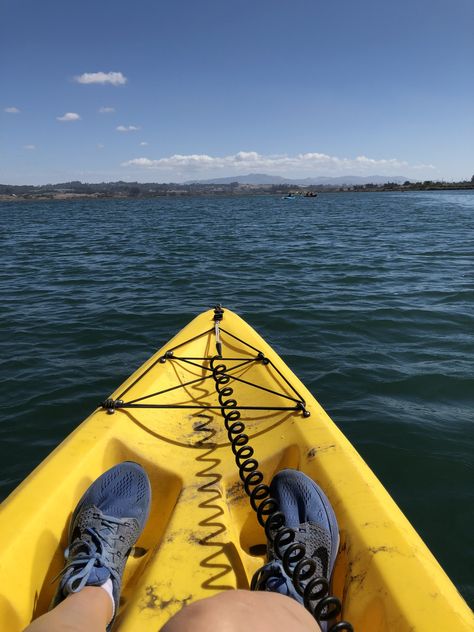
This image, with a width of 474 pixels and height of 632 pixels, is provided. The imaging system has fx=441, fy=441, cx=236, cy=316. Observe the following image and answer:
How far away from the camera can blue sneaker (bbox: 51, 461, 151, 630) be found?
2.08 m

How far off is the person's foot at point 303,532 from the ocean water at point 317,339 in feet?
4.75

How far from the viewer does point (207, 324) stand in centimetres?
566

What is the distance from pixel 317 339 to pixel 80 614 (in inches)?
238

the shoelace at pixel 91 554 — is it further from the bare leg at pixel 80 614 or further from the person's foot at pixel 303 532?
the person's foot at pixel 303 532

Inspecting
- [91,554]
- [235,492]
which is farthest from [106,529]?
[235,492]

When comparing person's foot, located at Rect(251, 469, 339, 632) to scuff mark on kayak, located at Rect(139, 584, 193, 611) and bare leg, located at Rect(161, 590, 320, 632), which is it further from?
scuff mark on kayak, located at Rect(139, 584, 193, 611)

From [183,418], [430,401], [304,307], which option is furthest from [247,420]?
[304,307]

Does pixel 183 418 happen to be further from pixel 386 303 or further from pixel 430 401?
pixel 386 303

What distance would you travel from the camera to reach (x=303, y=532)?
2.26m

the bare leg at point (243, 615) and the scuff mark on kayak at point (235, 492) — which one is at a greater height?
the bare leg at point (243, 615)

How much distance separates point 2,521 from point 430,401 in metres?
4.64

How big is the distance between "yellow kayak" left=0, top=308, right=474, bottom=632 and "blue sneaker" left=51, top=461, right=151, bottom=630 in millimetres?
177

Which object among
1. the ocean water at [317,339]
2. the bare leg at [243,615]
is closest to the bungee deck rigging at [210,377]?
the ocean water at [317,339]

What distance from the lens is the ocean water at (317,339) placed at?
423 centimetres
